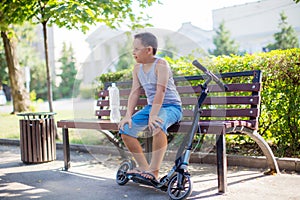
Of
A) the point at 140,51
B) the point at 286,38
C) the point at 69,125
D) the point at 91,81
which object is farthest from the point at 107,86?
the point at 286,38

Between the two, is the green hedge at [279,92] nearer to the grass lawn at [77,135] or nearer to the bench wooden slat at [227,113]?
the bench wooden slat at [227,113]

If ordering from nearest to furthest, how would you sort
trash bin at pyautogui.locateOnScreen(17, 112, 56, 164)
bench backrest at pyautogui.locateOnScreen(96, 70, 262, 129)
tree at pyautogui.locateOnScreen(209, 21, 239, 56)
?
bench backrest at pyautogui.locateOnScreen(96, 70, 262, 129), trash bin at pyautogui.locateOnScreen(17, 112, 56, 164), tree at pyautogui.locateOnScreen(209, 21, 239, 56)

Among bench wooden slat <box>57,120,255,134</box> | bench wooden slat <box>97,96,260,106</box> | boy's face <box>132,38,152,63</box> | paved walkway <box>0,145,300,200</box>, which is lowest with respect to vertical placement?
paved walkway <box>0,145,300,200</box>

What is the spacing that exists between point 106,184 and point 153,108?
105 cm

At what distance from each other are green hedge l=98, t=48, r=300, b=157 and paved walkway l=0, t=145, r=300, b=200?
2.17 feet

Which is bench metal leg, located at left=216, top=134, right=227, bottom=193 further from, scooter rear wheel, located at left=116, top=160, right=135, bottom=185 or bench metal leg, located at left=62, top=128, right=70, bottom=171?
bench metal leg, located at left=62, top=128, right=70, bottom=171

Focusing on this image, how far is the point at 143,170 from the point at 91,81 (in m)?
1.81

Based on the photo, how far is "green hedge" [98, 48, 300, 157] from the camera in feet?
15.3

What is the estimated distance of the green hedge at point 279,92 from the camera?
4652mm

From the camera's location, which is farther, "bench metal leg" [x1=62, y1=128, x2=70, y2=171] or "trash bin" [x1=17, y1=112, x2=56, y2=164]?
"trash bin" [x1=17, y1=112, x2=56, y2=164]

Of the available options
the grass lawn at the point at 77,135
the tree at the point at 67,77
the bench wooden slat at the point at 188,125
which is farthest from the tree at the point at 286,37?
the bench wooden slat at the point at 188,125

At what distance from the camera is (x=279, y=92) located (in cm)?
480

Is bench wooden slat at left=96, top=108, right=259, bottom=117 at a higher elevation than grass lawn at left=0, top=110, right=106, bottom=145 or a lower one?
higher

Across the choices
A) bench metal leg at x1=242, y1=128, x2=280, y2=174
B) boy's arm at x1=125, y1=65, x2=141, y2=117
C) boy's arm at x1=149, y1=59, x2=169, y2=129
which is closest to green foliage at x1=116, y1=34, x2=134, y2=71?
boy's arm at x1=125, y1=65, x2=141, y2=117
